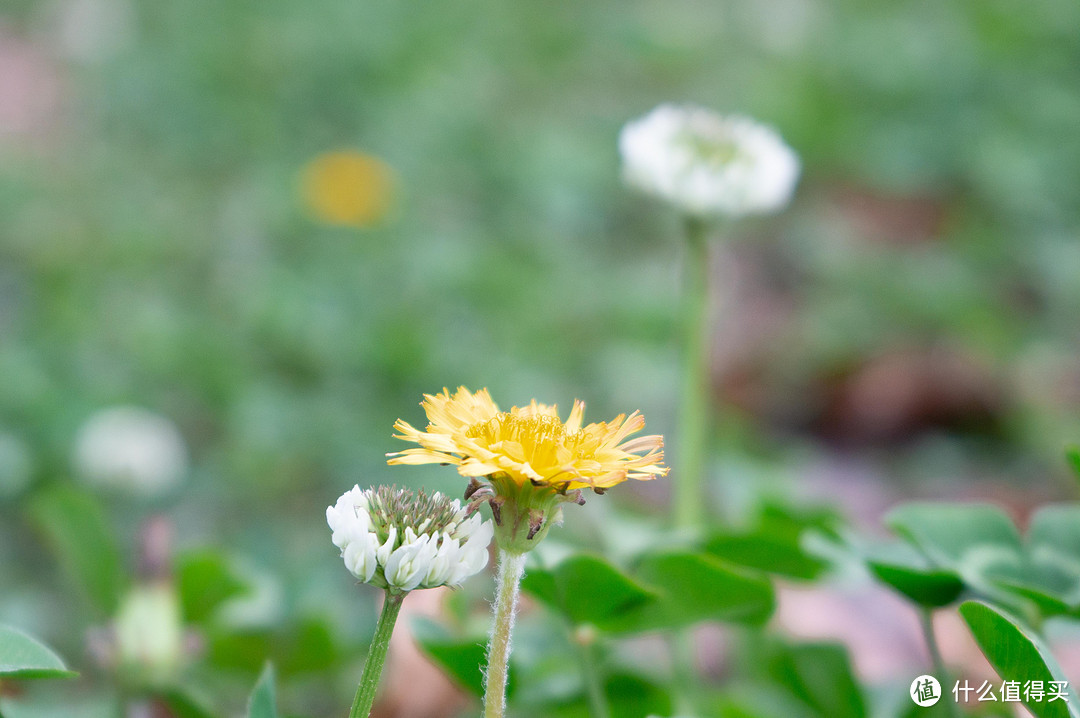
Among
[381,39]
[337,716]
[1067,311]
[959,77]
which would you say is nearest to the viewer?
[337,716]

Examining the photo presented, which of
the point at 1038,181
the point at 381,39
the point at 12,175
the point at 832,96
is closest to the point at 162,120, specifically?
the point at 12,175

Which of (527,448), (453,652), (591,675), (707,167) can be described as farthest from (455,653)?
(707,167)

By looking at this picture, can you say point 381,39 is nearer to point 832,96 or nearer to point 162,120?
point 162,120

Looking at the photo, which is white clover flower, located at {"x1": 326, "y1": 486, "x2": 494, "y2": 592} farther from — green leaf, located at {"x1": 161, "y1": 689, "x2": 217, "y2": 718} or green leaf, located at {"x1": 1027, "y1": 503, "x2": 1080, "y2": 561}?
green leaf, located at {"x1": 1027, "y1": 503, "x2": 1080, "y2": 561}

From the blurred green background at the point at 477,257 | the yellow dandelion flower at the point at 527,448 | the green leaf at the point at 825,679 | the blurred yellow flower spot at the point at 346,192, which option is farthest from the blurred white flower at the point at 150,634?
the blurred yellow flower spot at the point at 346,192

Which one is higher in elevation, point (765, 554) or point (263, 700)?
point (765, 554)

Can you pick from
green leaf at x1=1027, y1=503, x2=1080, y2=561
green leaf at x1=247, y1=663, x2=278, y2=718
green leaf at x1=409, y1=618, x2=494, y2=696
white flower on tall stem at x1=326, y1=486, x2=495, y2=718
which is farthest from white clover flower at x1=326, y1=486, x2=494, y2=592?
green leaf at x1=1027, y1=503, x2=1080, y2=561

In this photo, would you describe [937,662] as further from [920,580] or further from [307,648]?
[307,648]
